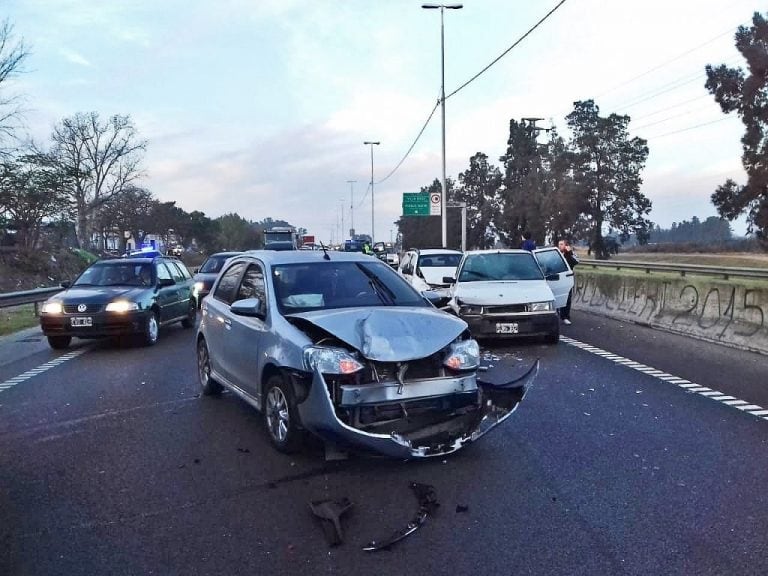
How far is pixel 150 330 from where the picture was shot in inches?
474

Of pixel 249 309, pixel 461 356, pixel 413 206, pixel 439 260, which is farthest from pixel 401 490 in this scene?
pixel 413 206

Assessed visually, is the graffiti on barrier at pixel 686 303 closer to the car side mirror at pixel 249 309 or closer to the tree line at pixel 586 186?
the car side mirror at pixel 249 309

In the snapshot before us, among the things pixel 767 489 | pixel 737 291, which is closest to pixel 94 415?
pixel 767 489

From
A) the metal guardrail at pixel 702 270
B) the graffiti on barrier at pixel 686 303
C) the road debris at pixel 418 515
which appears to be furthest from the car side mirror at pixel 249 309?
the metal guardrail at pixel 702 270

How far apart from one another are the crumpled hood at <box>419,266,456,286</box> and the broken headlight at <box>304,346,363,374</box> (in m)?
11.7

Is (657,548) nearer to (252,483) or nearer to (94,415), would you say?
(252,483)

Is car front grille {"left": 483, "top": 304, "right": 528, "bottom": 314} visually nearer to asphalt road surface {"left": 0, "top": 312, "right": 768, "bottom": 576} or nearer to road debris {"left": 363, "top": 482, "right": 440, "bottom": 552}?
asphalt road surface {"left": 0, "top": 312, "right": 768, "bottom": 576}

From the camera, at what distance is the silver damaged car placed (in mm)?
4785

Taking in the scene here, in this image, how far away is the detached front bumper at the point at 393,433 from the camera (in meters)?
4.66

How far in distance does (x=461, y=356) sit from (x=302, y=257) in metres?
2.10

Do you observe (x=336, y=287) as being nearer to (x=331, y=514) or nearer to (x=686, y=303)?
(x=331, y=514)

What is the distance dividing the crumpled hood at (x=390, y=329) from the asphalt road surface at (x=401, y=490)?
36.5 inches

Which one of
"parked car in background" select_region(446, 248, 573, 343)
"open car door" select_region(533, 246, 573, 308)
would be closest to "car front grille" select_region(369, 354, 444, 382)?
"parked car in background" select_region(446, 248, 573, 343)

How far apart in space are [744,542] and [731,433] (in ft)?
7.77
